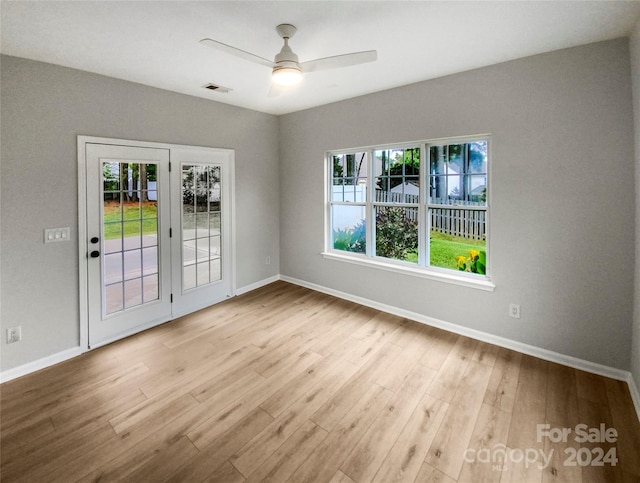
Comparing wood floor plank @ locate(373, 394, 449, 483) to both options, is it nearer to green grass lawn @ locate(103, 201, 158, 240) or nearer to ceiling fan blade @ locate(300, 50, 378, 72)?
ceiling fan blade @ locate(300, 50, 378, 72)

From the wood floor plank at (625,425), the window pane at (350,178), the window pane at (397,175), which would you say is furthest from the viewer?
the window pane at (350,178)

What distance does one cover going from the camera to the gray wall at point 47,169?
8.54 feet

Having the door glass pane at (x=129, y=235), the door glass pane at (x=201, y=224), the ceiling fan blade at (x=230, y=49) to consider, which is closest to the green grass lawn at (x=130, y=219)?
the door glass pane at (x=129, y=235)

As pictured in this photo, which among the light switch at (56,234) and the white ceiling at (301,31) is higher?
the white ceiling at (301,31)

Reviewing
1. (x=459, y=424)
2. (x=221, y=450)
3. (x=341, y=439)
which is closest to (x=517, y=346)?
(x=459, y=424)

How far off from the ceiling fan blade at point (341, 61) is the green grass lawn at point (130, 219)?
2.39 m

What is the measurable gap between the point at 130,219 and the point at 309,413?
8.97 feet

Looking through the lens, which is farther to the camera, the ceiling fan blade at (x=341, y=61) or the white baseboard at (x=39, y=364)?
the white baseboard at (x=39, y=364)

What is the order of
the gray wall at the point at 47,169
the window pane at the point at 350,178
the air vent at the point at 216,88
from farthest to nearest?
the window pane at the point at 350,178, the air vent at the point at 216,88, the gray wall at the point at 47,169

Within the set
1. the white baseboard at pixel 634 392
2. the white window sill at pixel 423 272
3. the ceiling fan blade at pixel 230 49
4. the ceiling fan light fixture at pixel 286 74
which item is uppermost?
the ceiling fan blade at pixel 230 49

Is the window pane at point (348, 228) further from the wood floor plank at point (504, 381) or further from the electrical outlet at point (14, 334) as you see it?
the electrical outlet at point (14, 334)

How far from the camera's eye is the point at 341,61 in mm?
2205

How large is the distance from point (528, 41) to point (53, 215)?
14.4ft

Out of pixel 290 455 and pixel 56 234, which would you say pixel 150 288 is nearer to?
pixel 56 234
